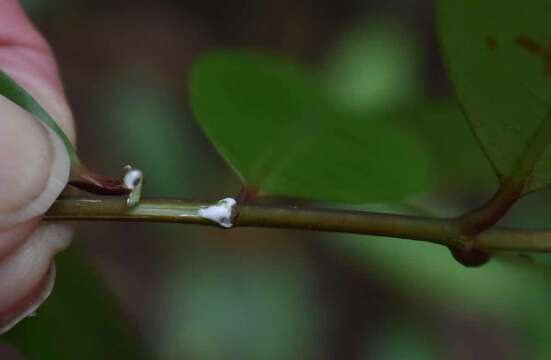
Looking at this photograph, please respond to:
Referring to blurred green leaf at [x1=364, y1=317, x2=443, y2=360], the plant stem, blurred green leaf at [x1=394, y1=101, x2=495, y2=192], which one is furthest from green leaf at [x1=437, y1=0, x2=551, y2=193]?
blurred green leaf at [x1=364, y1=317, x2=443, y2=360]

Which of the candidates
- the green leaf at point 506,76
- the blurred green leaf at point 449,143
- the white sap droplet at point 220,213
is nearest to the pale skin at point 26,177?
the white sap droplet at point 220,213

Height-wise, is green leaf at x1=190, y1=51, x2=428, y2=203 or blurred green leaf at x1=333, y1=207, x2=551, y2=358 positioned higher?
green leaf at x1=190, y1=51, x2=428, y2=203

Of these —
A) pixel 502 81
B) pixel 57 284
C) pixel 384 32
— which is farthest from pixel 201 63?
pixel 384 32

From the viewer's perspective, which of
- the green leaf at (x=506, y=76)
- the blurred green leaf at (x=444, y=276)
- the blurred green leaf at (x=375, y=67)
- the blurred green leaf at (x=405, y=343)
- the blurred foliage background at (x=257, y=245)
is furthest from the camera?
the blurred green leaf at (x=375, y=67)

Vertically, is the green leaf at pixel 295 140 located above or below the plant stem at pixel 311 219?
below

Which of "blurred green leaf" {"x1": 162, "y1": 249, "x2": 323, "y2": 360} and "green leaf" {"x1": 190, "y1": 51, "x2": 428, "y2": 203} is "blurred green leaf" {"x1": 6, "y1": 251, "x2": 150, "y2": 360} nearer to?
"green leaf" {"x1": 190, "y1": 51, "x2": 428, "y2": 203}

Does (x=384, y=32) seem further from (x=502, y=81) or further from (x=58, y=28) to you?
(x=502, y=81)

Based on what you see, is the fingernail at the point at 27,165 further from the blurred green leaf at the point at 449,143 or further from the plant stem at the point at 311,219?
the blurred green leaf at the point at 449,143
